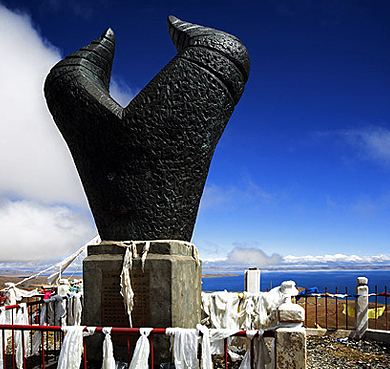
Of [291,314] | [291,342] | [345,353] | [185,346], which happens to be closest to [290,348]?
[291,342]

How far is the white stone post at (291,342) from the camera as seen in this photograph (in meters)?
2.92

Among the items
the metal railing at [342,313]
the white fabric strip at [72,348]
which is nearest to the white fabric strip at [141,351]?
the white fabric strip at [72,348]

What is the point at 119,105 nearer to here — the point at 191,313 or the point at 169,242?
the point at 169,242

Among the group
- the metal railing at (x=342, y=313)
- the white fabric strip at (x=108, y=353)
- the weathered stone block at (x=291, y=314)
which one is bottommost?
the metal railing at (x=342, y=313)

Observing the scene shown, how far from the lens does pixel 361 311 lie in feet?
24.7

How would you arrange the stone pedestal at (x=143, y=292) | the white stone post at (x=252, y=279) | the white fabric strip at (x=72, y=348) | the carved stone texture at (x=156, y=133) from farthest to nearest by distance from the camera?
1. the white stone post at (x=252, y=279)
2. the carved stone texture at (x=156, y=133)
3. the stone pedestal at (x=143, y=292)
4. the white fabric strip at (x=72, y=348)

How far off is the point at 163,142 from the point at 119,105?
2.33ft

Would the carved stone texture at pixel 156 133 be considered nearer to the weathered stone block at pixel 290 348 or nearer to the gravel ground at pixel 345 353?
the weathered stone block at pixel 290 348

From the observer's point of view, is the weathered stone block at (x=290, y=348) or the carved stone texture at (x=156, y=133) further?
the carved stone texture at (x=156, y=133)

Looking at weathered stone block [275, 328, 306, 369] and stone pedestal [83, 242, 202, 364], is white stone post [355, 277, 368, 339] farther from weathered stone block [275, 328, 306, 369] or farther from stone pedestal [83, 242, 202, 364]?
weathered stone block [275, 328, 306, 369]

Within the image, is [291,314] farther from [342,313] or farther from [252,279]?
[342,313]

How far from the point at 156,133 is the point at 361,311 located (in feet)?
19.7

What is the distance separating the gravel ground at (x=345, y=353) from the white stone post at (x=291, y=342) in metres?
2.99

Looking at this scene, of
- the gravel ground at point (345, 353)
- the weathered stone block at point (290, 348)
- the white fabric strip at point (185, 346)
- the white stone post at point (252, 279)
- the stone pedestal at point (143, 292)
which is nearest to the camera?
Result: the weathered stone block at point (290, 348)
